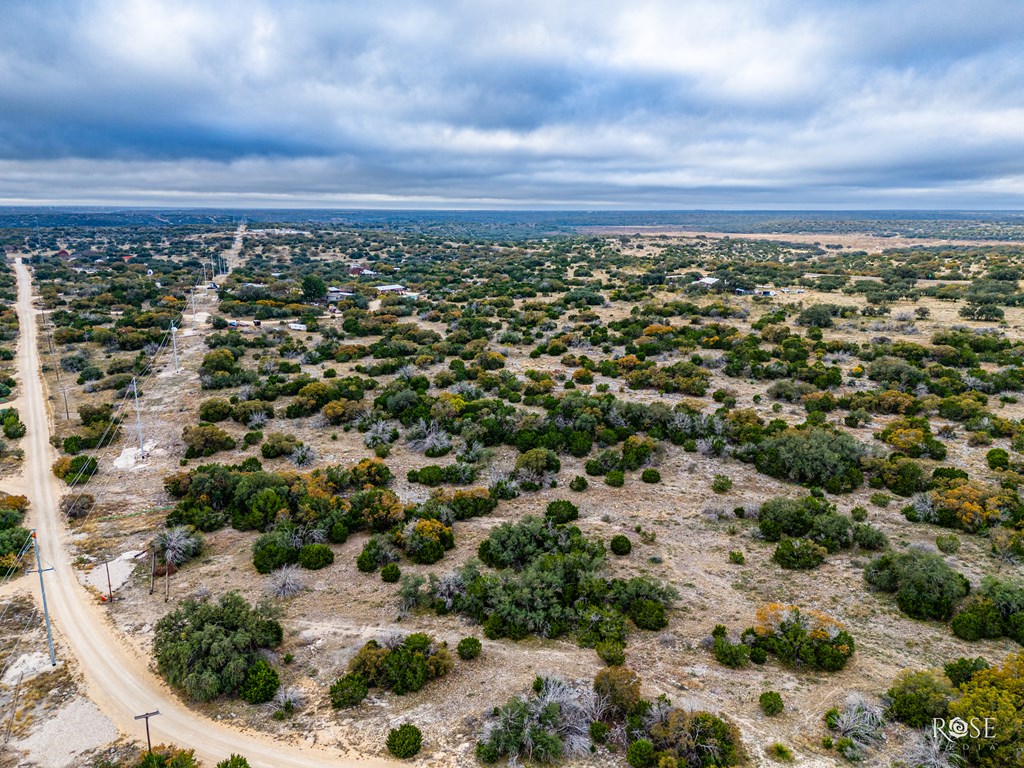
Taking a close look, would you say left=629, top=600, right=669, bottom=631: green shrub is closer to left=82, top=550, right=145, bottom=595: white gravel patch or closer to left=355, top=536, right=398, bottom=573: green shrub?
left=355, top=536, right=398, bottom=573: green shrub

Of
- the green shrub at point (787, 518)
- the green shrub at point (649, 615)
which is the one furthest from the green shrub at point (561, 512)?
the green shrub at point (787, 518)

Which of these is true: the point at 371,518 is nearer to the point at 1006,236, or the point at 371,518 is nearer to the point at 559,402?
the point at 559,402

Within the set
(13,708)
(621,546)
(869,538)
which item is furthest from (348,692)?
(869,538)

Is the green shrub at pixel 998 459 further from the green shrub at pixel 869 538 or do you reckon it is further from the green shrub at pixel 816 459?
the green shrub at pixel 869 538

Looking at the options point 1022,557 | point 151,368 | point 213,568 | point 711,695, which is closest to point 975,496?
point 1022,557

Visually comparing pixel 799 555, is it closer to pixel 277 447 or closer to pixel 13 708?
pixel 13 708

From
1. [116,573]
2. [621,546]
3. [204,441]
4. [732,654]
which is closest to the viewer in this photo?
[732,654]

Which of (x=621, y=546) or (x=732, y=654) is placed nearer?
(x=732, y=654)
